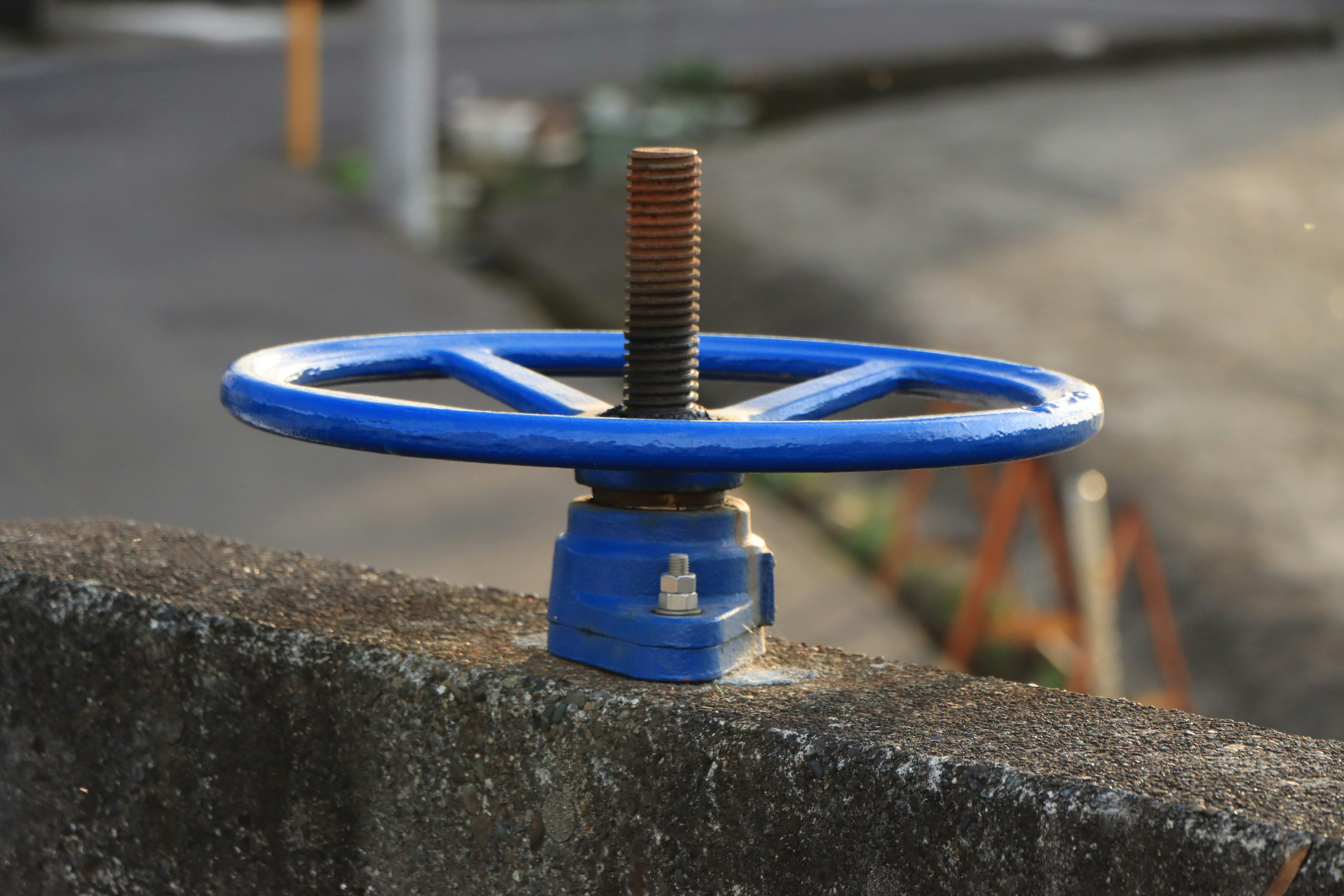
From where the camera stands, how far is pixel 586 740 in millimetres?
1397

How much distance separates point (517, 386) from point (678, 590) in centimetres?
30

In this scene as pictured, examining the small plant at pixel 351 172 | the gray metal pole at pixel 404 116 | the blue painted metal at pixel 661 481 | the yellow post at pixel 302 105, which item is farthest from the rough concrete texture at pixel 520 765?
the yellow post at pixel 302 105

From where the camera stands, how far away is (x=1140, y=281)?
7.54 m

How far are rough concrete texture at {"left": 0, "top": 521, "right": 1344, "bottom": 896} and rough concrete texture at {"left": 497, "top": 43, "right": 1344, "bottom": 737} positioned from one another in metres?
3.28

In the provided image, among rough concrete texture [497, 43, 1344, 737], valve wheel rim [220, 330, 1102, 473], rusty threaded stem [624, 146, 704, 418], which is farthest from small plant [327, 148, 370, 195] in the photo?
rusty threaded stem [624, 146, 704, 418]

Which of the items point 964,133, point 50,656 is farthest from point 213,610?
point 964,133

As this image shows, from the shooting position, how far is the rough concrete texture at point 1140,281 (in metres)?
4.93

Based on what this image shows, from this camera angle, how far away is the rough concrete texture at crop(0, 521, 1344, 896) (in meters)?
1.22

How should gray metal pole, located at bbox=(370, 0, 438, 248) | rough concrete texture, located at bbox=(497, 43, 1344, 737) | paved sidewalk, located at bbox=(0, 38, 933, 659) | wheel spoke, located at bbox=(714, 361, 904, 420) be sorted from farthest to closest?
gray metal pole, located at bbox=(370, 0, 438, 248)
rough concrete texture, located at bbox=(497, 43, 1344, 737)
paved sidewalk, located at bbox=(0, 38, 933, 659)
wheel spoke, located at bbox=(714, 361, 904, 420)

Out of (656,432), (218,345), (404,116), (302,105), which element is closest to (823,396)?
(656,432)

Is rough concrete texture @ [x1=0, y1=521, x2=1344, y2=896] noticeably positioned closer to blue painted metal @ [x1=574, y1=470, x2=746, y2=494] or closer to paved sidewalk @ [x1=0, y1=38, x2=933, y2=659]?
blue painted metal @ [x1=574, y1=470, x2=746, y2=494]

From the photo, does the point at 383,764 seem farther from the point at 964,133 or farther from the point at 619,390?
the point at 964,133

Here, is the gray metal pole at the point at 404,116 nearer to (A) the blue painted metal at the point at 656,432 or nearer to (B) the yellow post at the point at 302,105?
(B) the yellow post at the point at 302,105

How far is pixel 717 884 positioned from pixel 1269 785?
45 centimetres
